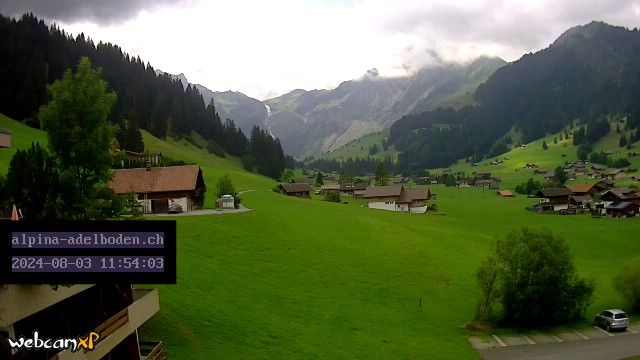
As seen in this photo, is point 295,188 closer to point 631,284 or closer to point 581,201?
point 581,201

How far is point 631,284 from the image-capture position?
54.0 metres

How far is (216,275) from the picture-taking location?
45.2 metres

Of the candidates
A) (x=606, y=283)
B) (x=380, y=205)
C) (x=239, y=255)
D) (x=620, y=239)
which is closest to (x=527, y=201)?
(x=380, y=205)

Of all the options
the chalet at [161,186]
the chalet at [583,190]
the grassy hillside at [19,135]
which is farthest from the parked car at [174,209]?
the chalet at [583,190]

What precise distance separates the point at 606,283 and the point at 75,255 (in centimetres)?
7064

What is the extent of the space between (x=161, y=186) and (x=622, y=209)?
381ft

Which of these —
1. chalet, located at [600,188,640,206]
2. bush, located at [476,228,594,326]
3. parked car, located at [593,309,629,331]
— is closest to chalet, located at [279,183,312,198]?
chalet, located at [600,188,640,206]

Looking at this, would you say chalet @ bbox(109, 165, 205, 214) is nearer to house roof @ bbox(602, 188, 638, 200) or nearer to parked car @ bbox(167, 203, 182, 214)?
parked car @ bbox(167, 203, 182, 214)

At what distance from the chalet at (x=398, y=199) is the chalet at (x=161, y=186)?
7248 centimetres

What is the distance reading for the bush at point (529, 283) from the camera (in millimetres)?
48500

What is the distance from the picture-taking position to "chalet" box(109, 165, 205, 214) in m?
76.2

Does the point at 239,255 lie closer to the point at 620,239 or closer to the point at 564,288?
the point at 564,288

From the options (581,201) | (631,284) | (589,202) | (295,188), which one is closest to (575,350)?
(631,284)

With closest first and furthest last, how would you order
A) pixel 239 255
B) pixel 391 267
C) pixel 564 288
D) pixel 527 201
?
pixel 564 288, pixel 239 255, pixel 391 267, pixel 527 201
